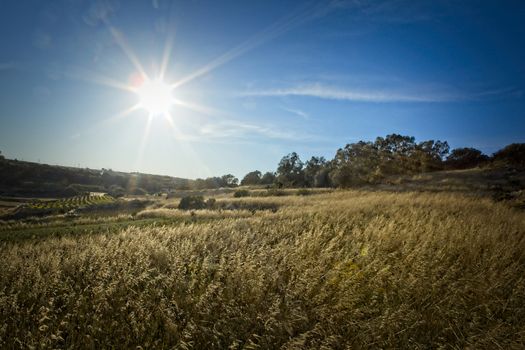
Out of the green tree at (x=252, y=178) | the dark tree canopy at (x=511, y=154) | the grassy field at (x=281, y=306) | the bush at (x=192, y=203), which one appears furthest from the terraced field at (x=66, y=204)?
the dark tree canopy at (x=511, y=154)

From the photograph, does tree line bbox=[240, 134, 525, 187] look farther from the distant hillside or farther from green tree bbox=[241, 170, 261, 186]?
the distant hillside

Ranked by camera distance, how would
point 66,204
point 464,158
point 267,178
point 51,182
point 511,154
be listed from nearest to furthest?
point 511,154 → point 464,158 → point 66,204 → point 267,178 → point 51,182

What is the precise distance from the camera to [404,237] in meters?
6.77

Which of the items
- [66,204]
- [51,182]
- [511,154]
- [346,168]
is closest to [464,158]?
[511,154]

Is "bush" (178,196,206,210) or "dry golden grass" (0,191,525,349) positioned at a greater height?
"dry golden grass" (0,191,525,349)

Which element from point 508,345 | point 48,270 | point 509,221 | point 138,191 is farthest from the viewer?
point 138,191

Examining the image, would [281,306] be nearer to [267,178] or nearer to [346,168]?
[346,168]

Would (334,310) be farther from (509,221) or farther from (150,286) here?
(509,221)

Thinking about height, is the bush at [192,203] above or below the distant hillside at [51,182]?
below

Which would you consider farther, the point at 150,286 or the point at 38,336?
the point at 150,286

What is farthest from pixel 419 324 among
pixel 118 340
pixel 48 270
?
pixel 48 270

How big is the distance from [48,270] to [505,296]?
861 centimetres

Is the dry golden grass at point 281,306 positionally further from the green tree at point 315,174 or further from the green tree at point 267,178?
the green tree at point 267,178

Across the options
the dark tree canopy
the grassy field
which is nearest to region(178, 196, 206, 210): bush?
the grassy field
